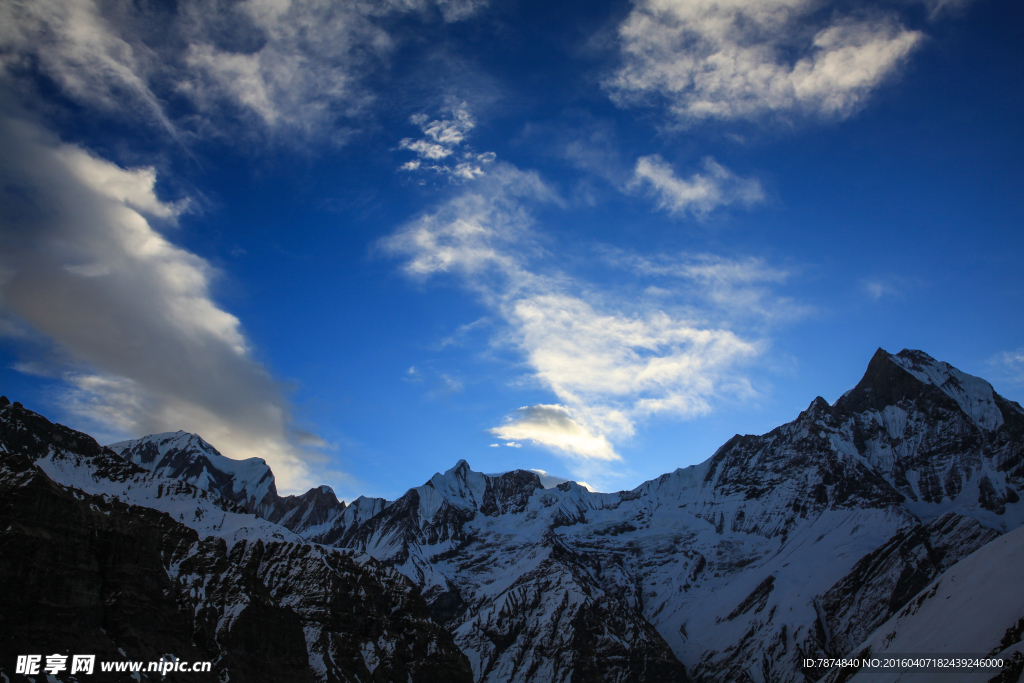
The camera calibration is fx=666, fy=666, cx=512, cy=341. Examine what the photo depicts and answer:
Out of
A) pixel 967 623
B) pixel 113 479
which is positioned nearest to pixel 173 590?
pixel 113 479

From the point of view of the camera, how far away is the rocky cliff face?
115 metres

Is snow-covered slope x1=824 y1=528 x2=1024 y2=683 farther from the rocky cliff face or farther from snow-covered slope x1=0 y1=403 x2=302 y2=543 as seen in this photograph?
snow-covered slope x1=0 y1=403 x2=302 y2=543

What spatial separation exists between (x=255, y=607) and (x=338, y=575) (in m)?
26.5

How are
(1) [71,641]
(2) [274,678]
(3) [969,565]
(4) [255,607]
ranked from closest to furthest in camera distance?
(3) [969,565]
(1) [71,641]
(2) [274,678]
(4) [255,607]

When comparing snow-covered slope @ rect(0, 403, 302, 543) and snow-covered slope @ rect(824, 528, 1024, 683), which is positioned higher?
snow-covered slope @ rect(0, 403, 302, 543)

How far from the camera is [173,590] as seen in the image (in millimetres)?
140875

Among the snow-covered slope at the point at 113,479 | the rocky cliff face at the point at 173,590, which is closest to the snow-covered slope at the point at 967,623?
the rocky cliff face at the point at 173,590

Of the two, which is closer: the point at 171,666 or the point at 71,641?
the point at 71,641

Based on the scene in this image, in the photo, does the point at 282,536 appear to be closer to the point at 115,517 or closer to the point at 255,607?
the point at 255,607

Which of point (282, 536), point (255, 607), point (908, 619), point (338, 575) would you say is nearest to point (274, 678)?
point (255, 607)

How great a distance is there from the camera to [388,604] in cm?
17562

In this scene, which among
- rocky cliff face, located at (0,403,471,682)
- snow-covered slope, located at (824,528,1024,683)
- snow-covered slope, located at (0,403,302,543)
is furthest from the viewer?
snow-covered slope, located at (0,403,302,543)

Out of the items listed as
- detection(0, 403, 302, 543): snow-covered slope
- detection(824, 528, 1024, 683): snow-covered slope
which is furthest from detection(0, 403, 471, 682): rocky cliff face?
detection(824, 528, 1024, 683): snow-covered slope

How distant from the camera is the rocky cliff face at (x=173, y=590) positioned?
115m
